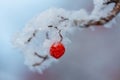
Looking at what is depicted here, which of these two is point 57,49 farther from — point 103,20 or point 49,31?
point 103,20

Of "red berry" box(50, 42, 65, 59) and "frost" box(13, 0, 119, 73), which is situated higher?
"frost" box(13, 0, 119, 73)

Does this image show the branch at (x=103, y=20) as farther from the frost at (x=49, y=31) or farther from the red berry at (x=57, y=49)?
the red berry at (x=57, y=49)

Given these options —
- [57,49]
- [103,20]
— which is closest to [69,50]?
[57,49]

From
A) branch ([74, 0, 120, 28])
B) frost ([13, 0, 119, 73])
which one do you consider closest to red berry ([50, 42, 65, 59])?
frost ([13, 0, 119, 73])

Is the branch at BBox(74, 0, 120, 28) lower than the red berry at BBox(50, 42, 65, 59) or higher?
higher

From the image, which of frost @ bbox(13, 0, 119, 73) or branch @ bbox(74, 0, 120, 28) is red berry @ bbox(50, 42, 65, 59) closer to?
frost @ bbox(13, 0, 119, 73)

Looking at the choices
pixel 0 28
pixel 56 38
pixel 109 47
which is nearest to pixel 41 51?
pixel 56 38

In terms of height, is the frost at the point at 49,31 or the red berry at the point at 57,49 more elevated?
the frost at the point at 49,31

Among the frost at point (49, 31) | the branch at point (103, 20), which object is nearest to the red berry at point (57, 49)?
the frost at point (49, 31)

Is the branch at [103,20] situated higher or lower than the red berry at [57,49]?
higher
